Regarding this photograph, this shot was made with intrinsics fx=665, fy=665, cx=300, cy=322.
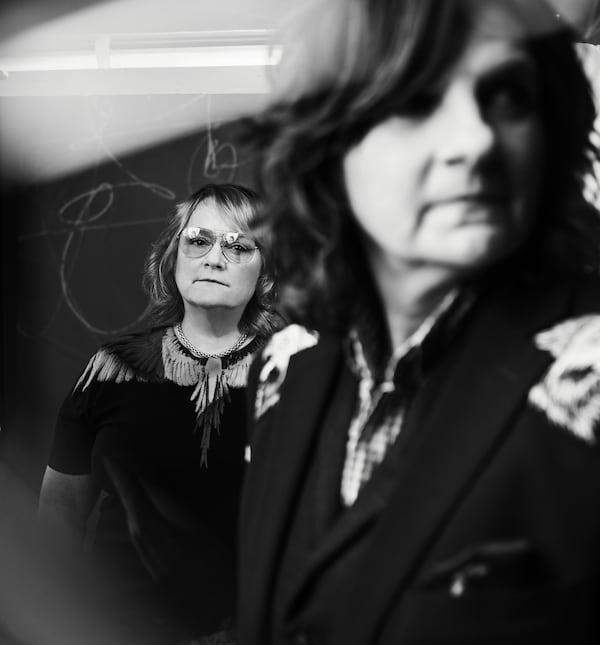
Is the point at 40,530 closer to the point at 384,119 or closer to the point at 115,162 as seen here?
the point at 115,162

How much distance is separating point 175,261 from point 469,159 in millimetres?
492

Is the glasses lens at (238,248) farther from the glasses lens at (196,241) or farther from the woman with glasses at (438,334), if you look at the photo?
the woman with glasses at (438,334)

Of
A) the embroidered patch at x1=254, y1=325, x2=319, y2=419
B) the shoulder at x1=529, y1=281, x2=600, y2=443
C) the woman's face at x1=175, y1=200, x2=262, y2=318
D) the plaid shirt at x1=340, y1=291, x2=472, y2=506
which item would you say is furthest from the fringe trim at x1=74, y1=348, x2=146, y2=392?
the shoulder at x1=529, y1=281, x2=600, y2=443

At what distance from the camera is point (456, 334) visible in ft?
1.17

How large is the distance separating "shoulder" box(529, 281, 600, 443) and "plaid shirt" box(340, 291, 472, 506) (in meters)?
0.05

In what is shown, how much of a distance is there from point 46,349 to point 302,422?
558 mm

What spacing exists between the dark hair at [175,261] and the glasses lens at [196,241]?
11 mm

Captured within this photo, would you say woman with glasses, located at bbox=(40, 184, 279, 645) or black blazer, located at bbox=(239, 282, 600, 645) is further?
woman with glasses, located at bbox=(40, 184, 279, 645)

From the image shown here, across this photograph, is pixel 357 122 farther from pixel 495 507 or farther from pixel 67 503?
pixel 67 503

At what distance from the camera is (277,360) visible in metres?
0.48

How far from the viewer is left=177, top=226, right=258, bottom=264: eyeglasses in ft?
2.30

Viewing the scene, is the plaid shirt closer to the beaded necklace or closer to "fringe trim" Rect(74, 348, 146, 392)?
the beaded necklace

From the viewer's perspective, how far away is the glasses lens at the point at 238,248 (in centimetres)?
70

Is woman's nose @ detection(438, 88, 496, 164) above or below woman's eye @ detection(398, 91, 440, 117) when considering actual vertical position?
below
